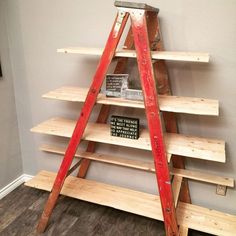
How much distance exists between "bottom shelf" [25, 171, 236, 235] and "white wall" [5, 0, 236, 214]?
0.41ft

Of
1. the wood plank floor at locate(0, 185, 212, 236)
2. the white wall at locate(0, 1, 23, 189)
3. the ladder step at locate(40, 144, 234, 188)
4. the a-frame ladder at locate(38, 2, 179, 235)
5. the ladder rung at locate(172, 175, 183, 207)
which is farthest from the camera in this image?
the white wall at locate(0, 1, 23, 189)

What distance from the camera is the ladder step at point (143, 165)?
184cm

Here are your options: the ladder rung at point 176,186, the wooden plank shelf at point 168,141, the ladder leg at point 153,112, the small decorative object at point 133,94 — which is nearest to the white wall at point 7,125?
the wooden plank shelf at point 168,141

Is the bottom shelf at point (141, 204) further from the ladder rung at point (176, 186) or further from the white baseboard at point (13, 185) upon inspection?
the white baseboard at point (13, 185)

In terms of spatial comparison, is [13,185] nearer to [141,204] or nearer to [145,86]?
[141,204]

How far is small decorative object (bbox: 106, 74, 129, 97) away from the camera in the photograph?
1678 millimetres

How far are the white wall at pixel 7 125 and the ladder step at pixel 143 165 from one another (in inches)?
12.6

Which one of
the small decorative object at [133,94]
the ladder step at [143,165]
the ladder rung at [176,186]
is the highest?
the small decorative object at [133,94]

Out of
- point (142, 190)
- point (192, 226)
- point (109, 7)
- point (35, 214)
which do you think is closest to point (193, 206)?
point (192, 226)

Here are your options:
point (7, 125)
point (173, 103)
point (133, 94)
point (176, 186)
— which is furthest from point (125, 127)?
point (7, 125)

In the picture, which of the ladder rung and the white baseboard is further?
the white baseboard

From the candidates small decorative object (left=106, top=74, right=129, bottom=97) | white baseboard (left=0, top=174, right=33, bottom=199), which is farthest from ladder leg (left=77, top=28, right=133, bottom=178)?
white baseboard (left=0, top=174, right=33, bottom=199)

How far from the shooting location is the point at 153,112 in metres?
1.51

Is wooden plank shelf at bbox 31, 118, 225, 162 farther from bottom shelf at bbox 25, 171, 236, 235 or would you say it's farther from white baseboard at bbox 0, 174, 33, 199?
white baseboard at bbox 0, 174, 33, 199
